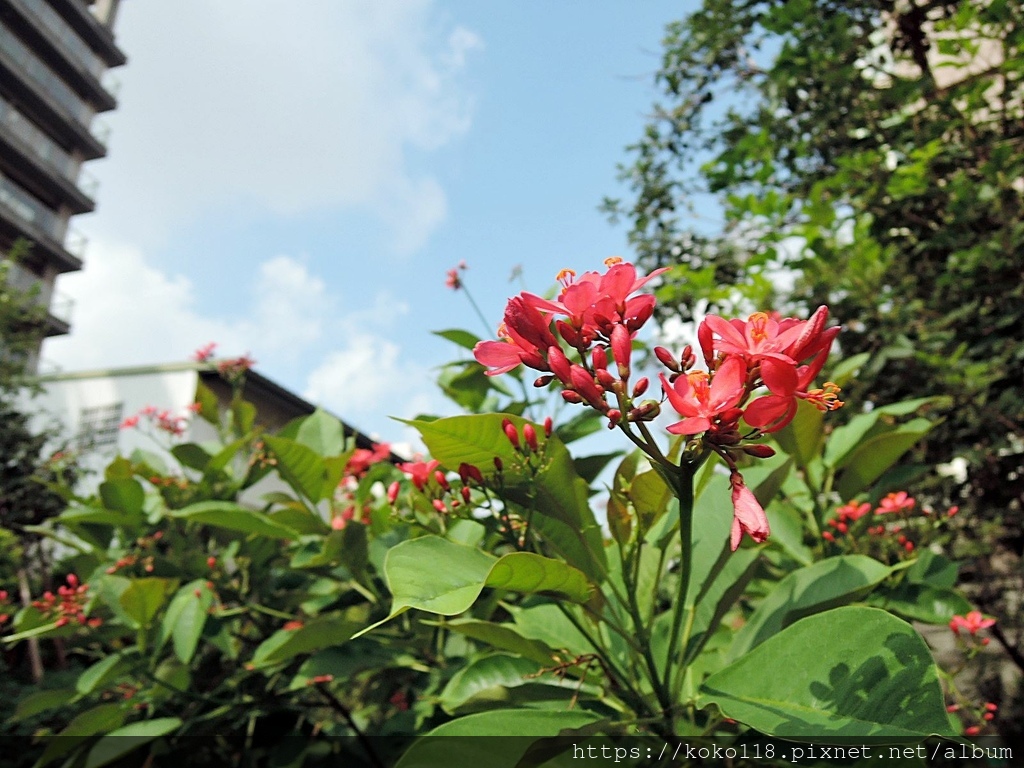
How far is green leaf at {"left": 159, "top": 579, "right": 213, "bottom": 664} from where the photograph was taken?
1553 millimetres

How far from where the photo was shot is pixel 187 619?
62.7 inches

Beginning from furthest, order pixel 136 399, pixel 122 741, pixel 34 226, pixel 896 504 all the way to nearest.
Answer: pixel 34 226 < pixel 136 399 < pixel 122 741 < pixel 896 504

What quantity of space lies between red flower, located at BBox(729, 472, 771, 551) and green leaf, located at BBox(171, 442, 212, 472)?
1675 millimetres

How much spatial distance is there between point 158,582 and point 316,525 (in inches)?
15.5

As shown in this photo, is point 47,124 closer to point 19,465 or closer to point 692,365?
point 19,465

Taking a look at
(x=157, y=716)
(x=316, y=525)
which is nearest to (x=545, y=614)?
(x=316, y=525)

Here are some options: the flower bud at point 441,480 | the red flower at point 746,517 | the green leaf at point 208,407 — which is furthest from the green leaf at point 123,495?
the red flower at point 746,517

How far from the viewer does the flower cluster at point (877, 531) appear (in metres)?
1.35

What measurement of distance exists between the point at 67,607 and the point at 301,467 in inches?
30.8

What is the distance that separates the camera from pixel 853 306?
2305mm

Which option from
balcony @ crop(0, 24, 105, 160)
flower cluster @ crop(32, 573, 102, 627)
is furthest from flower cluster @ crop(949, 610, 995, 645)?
balcony @ crop(0, 24, 105, 160)

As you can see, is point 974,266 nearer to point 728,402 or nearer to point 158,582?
point 728,402

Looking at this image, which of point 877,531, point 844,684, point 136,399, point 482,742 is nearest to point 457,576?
point 482,742

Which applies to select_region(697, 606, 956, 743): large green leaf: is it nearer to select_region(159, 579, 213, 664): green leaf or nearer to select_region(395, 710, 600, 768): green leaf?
select_region(395, 710, 600, 768): green leaf
